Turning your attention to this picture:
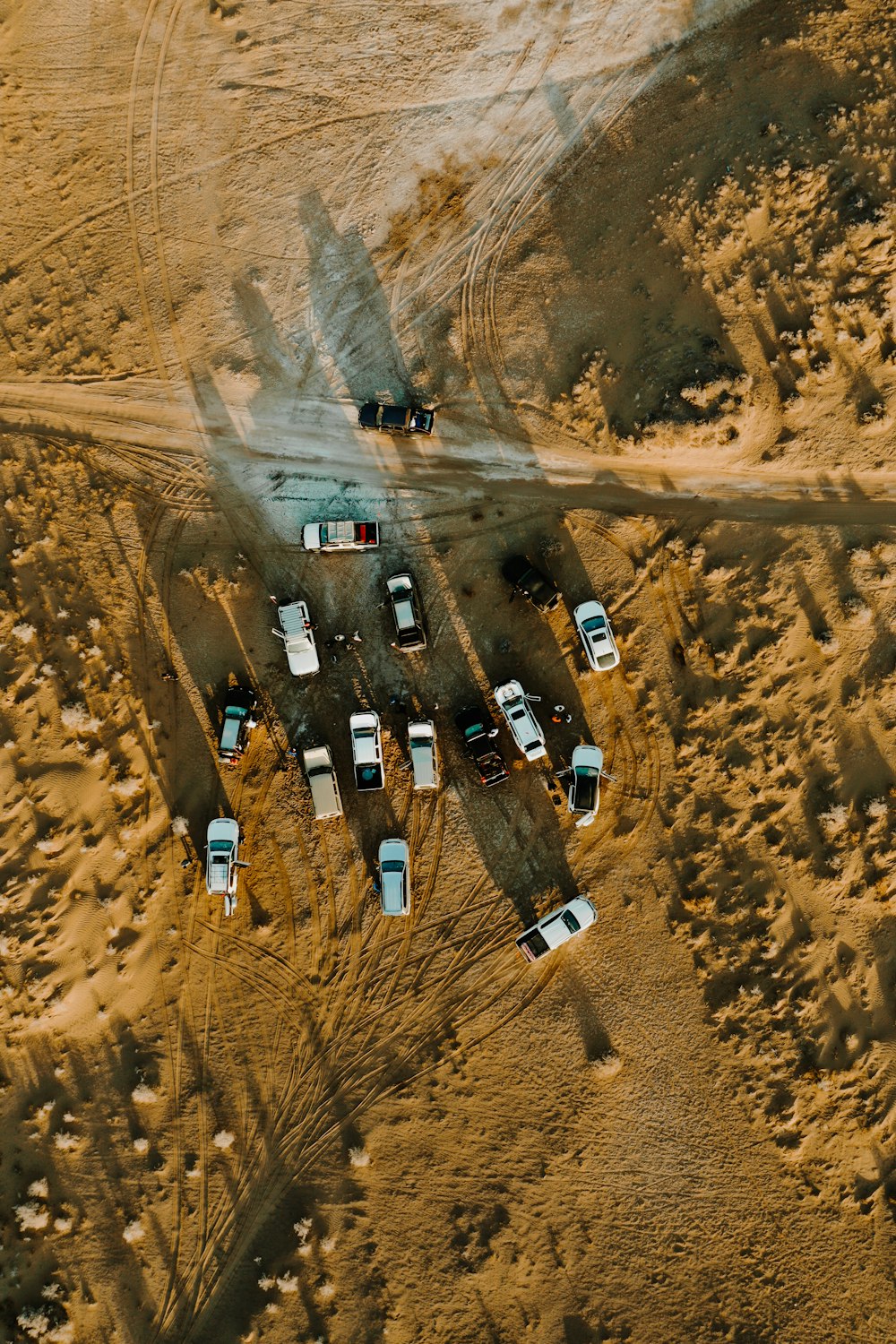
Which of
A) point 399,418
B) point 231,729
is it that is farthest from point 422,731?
point 399,418

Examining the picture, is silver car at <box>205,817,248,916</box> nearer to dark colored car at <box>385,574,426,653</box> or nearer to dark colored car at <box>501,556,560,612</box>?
dark colored car at <box>385,574,426,653</box>

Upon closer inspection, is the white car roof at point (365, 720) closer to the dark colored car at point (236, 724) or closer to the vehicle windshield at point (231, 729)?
the dark colored car at point (236, 724)

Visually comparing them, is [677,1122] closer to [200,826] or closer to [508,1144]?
[508,1144]

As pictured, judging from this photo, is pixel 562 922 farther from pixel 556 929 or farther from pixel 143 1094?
pixel 143 1094

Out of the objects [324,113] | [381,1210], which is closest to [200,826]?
[381,1210]

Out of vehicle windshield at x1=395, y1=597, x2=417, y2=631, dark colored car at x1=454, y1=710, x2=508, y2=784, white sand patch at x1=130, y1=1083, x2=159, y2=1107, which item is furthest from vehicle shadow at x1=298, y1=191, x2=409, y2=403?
white sand patch at x1=130, y1=1083, x2=159, y2=1107

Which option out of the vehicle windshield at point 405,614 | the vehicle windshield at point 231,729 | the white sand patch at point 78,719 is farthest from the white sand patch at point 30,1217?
the vehicle windshield at point 405,614
